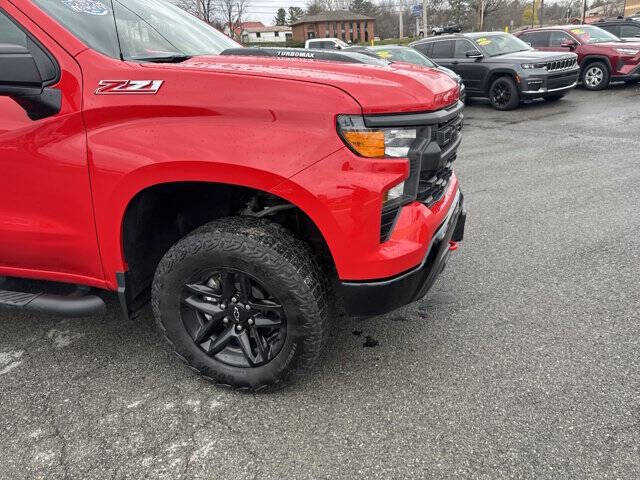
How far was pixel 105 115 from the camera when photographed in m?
2.04

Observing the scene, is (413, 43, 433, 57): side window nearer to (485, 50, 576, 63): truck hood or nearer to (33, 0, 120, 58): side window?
(485, 50, 576, 63): truck hood

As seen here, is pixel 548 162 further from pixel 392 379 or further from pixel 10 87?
pixel 10 87

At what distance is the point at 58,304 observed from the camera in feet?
7.86

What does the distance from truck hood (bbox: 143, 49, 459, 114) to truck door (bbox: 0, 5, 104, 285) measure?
1.40 ft

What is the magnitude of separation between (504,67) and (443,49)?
6.48ft

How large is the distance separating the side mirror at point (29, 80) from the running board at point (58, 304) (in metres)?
0.88

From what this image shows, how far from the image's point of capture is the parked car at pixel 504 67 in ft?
34.1

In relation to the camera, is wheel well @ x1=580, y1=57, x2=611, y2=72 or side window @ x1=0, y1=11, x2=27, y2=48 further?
wheel well @ x1=580, y1=57, x2=611, y2=72

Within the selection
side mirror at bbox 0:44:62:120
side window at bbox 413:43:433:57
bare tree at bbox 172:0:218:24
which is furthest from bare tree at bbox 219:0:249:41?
side mirror at bbox 0:44:62:120

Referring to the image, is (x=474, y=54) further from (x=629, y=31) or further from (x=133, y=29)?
(x=133, y=29)

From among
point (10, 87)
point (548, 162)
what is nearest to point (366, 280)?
point (10, 87)

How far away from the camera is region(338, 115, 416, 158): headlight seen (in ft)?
6.26

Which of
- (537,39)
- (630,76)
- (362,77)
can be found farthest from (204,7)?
(362,77)

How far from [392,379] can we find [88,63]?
79.3 inches
